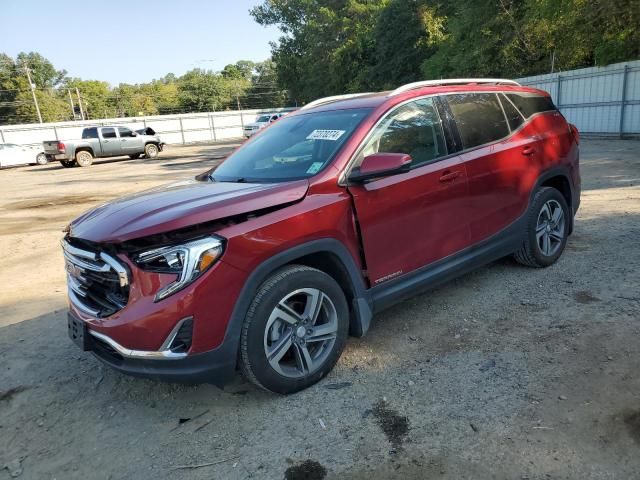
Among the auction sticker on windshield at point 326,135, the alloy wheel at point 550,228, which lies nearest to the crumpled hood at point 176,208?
the auction sticker on windshield at point 326,135

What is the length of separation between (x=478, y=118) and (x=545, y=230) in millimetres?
1388

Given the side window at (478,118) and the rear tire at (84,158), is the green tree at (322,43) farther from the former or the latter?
the side window at (478,118)

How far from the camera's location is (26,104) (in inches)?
2462

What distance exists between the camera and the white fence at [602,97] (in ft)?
A: 53.1

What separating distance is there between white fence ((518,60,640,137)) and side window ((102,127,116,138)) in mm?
20168

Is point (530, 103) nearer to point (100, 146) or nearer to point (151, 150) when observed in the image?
point (100, 146)

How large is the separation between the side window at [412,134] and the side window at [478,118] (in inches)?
10.3

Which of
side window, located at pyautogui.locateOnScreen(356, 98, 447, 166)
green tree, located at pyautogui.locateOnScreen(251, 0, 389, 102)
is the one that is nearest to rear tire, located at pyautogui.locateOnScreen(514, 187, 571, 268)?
side window, located at pyautogui.locateOnScreen(356, 98, 447, 166)

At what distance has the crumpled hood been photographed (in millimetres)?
2678

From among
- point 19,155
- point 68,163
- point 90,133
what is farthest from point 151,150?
point 19,155

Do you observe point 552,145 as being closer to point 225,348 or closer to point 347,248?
point 347,248

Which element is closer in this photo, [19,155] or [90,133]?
[90,133]

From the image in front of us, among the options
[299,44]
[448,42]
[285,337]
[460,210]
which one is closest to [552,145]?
[460,210]

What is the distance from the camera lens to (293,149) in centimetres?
371
